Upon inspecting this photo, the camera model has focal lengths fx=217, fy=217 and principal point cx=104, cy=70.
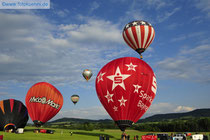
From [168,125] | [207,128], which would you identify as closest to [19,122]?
[168,125]

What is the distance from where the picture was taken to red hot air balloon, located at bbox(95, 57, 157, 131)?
30.5m

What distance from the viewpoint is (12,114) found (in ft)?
142

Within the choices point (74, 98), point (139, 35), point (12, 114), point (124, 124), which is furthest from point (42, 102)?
point (74, 98)

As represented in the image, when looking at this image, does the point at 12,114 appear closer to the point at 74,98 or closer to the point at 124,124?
the point at 124,124

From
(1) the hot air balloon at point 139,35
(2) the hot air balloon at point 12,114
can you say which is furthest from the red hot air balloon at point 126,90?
(2) the hot air balloon at point 12,114

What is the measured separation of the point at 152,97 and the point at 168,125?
87.2 m

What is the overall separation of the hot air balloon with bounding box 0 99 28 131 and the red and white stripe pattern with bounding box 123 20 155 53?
2635cm

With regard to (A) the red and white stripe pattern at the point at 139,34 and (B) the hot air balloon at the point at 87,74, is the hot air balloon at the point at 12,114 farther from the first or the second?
(B) the hot air balloon at the point at 87,74

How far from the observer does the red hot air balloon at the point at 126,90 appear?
30469 mm

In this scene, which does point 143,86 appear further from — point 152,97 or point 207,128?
point 207,128

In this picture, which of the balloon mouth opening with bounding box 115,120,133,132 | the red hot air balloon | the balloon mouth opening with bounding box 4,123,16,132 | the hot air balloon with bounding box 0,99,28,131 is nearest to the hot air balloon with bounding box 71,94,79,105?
the hot air balloon with bounding box 0,99,28,131

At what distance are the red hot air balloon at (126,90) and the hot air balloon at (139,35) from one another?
6.12 metres

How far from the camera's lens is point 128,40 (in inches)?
1563

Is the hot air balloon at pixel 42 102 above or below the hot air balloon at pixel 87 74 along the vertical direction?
below
